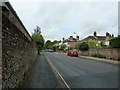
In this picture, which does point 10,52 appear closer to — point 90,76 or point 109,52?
point 90,76

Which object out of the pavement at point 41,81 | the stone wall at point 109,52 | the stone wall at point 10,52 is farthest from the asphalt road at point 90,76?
the stone wall at point 109,52

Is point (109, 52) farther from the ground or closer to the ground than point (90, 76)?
farther from the ground

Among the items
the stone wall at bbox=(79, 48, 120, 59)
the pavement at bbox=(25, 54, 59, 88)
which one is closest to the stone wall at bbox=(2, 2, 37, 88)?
the pavement at bbox=(25, 54, 59, 88)

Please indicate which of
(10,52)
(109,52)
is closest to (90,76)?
(10,52)

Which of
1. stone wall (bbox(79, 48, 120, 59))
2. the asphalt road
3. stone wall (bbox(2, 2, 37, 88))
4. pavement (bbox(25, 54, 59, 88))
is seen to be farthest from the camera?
stone wall (bbox(79, 48, 120, 59))

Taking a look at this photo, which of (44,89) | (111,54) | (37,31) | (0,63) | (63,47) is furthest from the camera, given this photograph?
(63,47)

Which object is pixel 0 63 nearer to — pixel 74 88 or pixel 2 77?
pixel 2 77

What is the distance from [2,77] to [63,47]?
65.9m

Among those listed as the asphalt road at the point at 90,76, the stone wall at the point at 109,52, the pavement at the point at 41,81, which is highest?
the stone wall at the point at 109,52

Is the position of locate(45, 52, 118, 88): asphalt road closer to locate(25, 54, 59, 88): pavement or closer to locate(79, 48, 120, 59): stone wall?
locate(25, 54, 59, 88): pavement

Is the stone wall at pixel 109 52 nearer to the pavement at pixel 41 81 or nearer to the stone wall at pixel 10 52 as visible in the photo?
the pavement at pixel 41 81

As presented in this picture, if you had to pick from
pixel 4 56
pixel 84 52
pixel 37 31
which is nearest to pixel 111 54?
pixel 84 52

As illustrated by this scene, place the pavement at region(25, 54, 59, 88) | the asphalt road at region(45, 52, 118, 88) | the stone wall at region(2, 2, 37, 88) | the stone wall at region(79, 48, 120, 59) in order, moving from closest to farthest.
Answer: the stone wall at region(2, 2, 37, 88) → the pavement at region(25, 54, 59, 88) → the asphalt road at region(45, 52, 118, 88) → the stone wall at region(79, 48, 120, 59)

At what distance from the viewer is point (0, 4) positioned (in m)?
3.11
